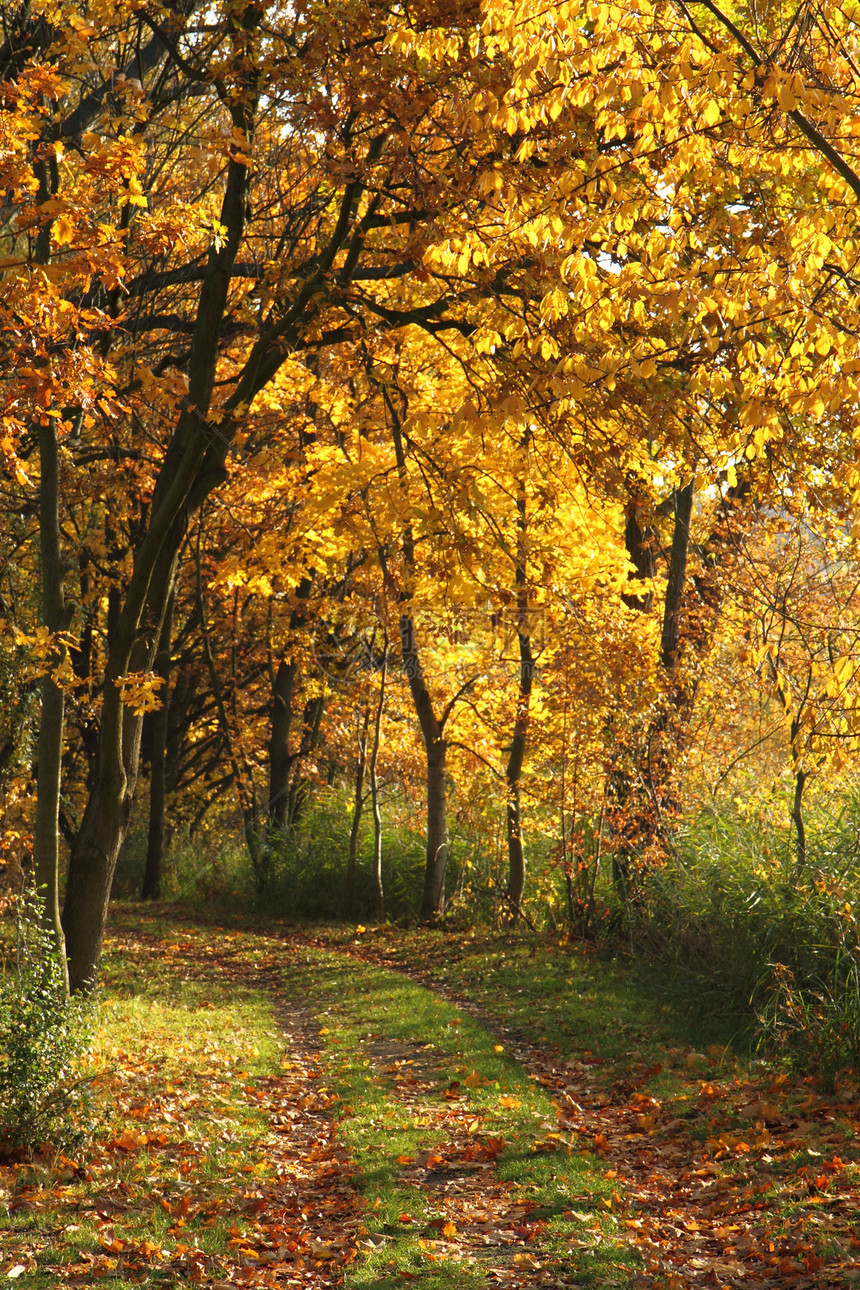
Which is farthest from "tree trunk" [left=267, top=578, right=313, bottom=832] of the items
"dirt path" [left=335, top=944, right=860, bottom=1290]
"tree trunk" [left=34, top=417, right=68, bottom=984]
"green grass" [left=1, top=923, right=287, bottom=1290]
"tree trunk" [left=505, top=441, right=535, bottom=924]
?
"dirt path" [left=335, top=944, right=860, bottom=1290]

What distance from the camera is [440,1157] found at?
6.31 meters

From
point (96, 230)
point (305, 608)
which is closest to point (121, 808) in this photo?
point (96, 230)

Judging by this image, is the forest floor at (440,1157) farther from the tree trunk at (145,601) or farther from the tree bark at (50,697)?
the tree bark at (50,697)

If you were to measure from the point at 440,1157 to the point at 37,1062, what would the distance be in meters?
2.33

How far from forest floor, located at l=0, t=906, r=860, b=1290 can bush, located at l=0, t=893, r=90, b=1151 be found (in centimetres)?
14

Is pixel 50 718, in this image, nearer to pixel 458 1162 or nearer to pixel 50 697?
pixel 50 697

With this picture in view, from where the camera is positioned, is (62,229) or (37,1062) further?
(62,229)

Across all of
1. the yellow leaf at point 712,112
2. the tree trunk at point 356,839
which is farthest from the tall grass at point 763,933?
the tree trunk at point 356,839

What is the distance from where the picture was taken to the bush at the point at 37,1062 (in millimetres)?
5910

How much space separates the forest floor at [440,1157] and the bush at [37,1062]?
0.14m

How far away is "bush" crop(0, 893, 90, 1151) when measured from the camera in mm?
5910

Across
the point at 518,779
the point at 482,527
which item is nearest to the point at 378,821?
the point at 518,779

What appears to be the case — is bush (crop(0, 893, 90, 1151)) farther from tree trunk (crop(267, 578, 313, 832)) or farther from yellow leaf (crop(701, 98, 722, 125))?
tree trunk (crop(267, 578, 313, 832))

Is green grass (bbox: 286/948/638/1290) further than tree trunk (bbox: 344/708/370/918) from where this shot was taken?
No
